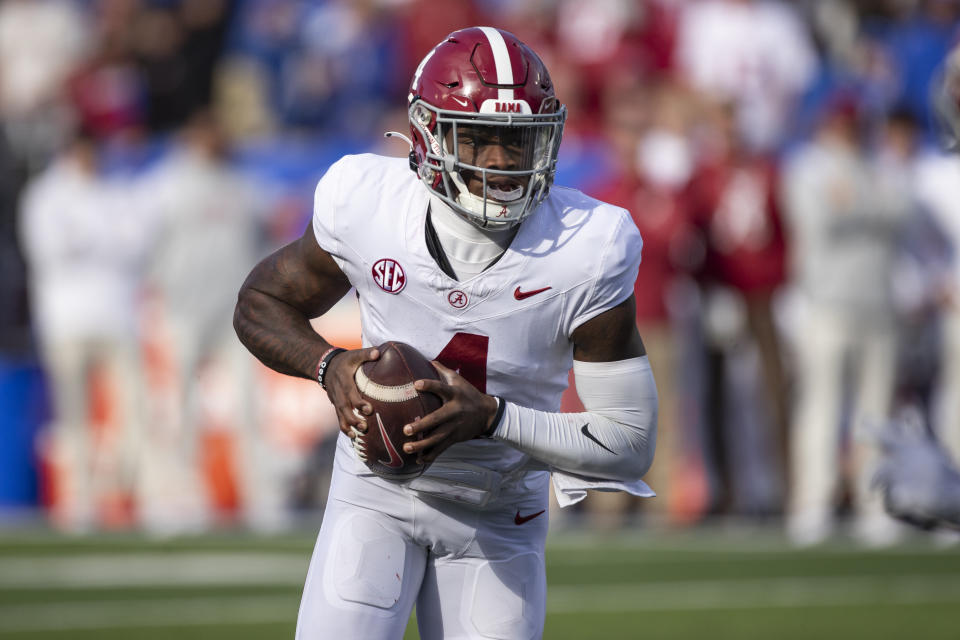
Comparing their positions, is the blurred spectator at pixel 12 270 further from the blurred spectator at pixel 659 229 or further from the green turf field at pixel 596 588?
the blurred spectator at pixel 659 229

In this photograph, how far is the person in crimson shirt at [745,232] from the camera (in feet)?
25.9

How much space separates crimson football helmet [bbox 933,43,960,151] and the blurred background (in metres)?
4.05

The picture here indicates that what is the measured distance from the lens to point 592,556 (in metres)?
7.36

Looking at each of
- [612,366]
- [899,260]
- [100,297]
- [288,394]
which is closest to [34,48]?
[100,297]

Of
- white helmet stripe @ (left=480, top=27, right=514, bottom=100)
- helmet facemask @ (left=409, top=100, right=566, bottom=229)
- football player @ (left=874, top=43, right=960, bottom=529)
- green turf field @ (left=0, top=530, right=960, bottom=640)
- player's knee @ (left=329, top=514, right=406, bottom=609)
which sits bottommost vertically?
green turf field @ (left=0, top=530, right=960, bottom=640)

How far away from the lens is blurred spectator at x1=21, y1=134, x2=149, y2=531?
8.54 m

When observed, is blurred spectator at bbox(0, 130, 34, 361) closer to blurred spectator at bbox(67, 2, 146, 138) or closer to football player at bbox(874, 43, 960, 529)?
blurred spectator at bbox(67, 2, 146, 138)

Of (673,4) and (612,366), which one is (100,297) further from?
(612,366)

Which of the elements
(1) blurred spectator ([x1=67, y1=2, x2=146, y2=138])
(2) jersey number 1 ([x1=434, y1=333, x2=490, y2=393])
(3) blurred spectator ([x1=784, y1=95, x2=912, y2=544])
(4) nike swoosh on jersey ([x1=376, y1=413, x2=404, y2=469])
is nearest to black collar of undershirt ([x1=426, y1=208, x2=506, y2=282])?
(2) jersey number 1 ([x1=434, y1=333, x2=490, y2=393])

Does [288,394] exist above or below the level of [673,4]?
below

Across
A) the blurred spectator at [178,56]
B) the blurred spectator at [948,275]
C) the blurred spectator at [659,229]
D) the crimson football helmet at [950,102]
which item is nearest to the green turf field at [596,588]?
the blurred spectator at [659,229]

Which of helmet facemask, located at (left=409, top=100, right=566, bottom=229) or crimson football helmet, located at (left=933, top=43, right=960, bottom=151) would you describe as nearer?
helmet facemask, located at (left=409, top=100, right=566, bottom=229)

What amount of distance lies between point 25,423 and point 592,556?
3.88 meters

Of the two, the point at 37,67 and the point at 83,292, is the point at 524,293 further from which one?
the point at 37,67
